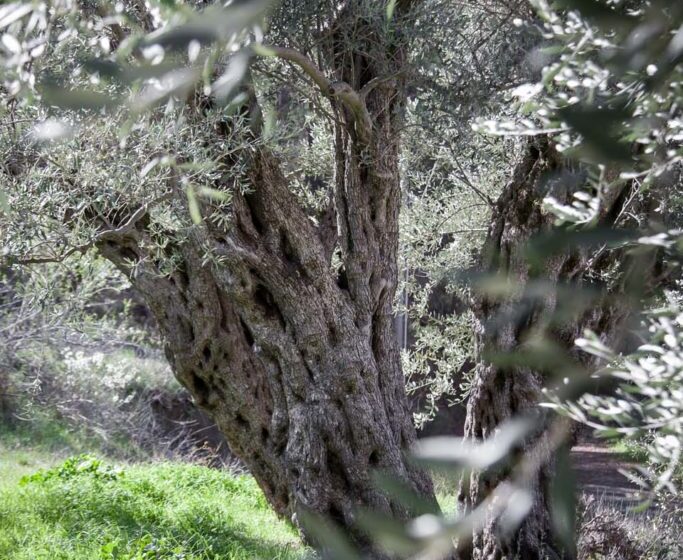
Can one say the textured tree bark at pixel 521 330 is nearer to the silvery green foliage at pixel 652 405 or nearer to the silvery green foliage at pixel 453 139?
the silvery green foliage at pixel 453 139

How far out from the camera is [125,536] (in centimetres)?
552

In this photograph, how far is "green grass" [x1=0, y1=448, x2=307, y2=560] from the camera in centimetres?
517

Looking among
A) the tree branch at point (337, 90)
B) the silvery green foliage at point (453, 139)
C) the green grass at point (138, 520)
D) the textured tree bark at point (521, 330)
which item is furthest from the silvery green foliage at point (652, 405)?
the green grass at point (138, 520)

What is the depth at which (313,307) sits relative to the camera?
5078 millimetres

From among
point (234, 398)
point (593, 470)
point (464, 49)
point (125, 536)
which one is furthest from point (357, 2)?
point (593, 470)

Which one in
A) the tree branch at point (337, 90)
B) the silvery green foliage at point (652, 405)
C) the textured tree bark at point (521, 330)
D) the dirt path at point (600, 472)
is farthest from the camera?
the dirt path at point (600, 472)

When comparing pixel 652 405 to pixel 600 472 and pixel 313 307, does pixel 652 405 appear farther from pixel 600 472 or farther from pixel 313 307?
pixel 600 472

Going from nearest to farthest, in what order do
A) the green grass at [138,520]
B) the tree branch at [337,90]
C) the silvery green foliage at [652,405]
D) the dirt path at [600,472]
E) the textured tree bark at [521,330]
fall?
the silvery green foliage at [652,405] → the tree branch at [337,90] → the textured tree bark at [521,330] → the green grass at [138,520] → the dirt path at [600,472]

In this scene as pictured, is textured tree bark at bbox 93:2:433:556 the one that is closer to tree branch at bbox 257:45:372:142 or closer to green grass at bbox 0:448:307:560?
tree branch at bbox 257:45:372:142

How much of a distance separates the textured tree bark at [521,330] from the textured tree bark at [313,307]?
0.60m

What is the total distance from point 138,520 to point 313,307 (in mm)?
2116

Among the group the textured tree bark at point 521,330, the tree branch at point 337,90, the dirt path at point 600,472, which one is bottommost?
the dirt path at point 600,472

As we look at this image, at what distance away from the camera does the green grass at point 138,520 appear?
517 cm

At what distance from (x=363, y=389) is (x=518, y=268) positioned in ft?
3.88
